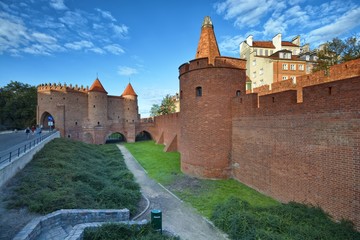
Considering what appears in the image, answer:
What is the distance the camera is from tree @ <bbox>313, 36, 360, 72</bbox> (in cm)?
1947

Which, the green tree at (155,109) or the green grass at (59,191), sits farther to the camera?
the green tree at (155,109)

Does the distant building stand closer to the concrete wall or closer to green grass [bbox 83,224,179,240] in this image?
green grass [bbox 83,224,179,240]

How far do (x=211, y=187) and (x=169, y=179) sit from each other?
3.13m

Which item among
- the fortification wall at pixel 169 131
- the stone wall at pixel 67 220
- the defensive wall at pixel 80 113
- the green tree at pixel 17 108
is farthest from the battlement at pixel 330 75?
the green tree at pixel 17 108

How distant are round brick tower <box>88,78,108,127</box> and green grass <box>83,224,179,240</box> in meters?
33.1

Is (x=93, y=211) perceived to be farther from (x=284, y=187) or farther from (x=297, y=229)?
(x=284, y=187)

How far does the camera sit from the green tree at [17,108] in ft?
129

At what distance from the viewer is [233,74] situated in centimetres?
1355

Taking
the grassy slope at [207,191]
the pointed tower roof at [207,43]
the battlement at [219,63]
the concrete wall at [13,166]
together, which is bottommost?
the grassy slope at [207,191]

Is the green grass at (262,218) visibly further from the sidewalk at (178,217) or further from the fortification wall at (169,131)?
the fortification wall at (169,131)

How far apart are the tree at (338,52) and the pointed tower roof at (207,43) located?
12325mm

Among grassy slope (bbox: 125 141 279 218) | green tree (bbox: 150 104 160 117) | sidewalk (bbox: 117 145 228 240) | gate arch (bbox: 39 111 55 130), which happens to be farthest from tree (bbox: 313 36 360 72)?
green tree (bbox: 150 104 160 117)

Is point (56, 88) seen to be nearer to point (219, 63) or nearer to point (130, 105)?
point (130, 105)

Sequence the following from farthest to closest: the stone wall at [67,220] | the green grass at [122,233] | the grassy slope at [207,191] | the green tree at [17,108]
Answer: the green tree at [17,108]
the grassy slope at [207,191]
the green grass at [122,233]
the stone wall at [67,220]
